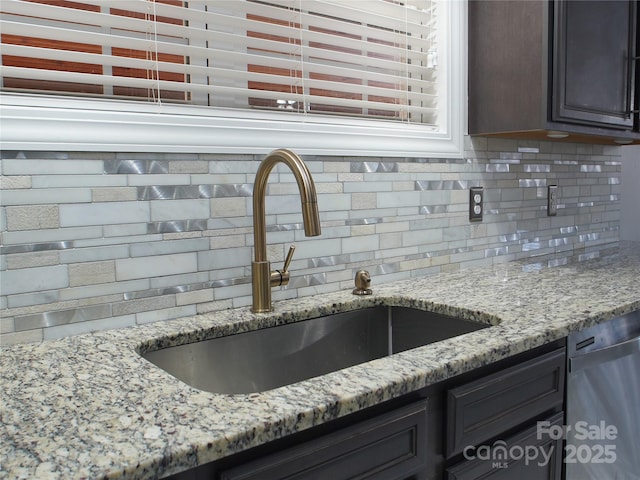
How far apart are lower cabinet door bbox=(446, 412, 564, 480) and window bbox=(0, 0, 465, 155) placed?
0.84m

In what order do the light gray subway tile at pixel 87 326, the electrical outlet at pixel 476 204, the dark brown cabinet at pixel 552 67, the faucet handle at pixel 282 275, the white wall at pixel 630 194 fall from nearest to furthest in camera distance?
the light gray subway tile at pixel 87 326, the faucet handle at pixel 282 275, the dark brown cabinet at pixel 552 67, the electrical outlet at pixel 476 204, the white wall at pixel 630 194

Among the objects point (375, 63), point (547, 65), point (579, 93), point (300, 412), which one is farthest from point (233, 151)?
point (579, 93)

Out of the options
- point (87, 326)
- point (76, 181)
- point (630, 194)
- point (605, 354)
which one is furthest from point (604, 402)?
point (630, 194)

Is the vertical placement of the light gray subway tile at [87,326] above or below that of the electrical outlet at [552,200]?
below

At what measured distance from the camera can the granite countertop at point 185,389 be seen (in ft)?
2.02

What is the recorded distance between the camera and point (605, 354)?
1297mm

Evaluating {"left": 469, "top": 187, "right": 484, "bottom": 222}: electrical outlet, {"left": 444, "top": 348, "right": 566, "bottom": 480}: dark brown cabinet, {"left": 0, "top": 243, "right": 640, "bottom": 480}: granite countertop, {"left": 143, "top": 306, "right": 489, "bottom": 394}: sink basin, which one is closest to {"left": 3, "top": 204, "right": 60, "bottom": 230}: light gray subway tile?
{"left": 0, "top": 243, "right": 640, "bottom": 480}: granite countertop

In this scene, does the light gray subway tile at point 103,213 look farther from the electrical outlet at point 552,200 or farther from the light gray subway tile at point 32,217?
the electrical outlet at point 552,200

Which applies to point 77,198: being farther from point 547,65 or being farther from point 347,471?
point 547,65

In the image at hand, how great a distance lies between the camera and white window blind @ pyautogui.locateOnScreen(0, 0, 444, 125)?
1.13 m

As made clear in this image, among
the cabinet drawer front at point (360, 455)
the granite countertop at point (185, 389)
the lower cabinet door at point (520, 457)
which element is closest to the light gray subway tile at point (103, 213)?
the granite countertop at point (185, 389)

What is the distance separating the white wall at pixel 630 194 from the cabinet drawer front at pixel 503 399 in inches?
74.8

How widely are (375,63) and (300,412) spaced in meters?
1.23

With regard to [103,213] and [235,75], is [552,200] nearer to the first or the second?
[235,75]
